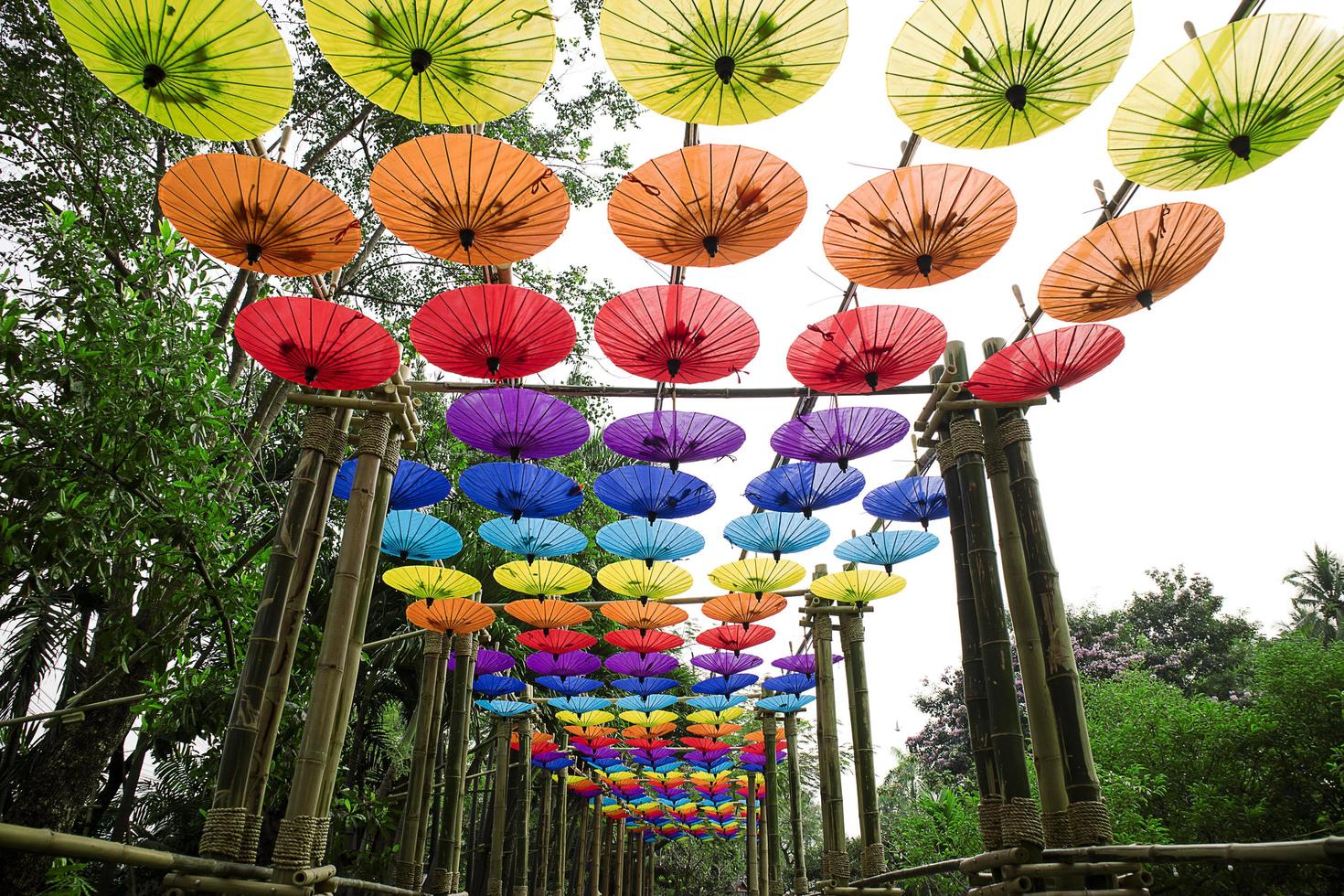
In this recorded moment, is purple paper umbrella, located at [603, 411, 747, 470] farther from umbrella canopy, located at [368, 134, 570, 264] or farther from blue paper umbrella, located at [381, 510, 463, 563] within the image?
blue paper umbrella, located at [381, 510, 463, 563]

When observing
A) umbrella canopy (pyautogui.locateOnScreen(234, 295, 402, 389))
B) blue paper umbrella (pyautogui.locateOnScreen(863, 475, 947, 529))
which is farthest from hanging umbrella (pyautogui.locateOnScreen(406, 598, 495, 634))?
blue paper umbrella (pyautogui.locateOnScreen(863, 475, 947, 529))

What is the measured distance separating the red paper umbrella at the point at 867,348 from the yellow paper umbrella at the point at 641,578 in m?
3.26

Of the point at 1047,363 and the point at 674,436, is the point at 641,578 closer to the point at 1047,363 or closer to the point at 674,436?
the point at 674,436

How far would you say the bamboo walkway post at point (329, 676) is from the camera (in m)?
4.13

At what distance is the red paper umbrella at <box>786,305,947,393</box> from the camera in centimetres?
464

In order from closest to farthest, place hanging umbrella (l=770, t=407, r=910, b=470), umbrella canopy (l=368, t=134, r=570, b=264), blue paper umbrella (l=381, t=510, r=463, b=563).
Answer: umbrella canopy (l=368, t=134, r=570, b=264), hanging umbrella (l=770, t=407, r=910, b=470), blue paper umbrella (l=381, t=510, r=463, b=563)

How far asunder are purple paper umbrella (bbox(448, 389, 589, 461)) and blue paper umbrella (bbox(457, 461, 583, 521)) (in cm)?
55

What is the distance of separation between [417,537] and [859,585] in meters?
4.24

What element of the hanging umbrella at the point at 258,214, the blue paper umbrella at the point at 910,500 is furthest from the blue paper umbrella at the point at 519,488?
the blue paper umbrella at the point at 910,500

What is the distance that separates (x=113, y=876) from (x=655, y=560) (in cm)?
961

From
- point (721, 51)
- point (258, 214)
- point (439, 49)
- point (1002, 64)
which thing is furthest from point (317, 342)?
point (1002, 64)

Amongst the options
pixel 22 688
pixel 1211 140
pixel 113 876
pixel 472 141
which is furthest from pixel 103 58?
pixel 113 876

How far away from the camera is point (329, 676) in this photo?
4.52m

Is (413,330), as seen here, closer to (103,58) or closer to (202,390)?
(202,390)
